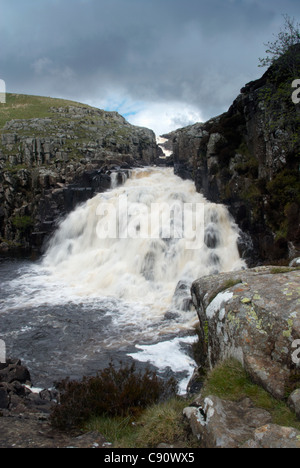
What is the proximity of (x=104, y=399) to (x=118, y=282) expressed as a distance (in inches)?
681

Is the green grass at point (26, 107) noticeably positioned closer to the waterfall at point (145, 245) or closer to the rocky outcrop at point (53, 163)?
the rocky outcrop at point (53, 163)

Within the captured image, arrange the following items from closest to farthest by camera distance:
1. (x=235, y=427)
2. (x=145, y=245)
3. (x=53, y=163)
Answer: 1. (x=235, y=427)
2. (x=145, y=245)
3. (x=53, y=163)

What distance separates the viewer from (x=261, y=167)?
22.9 metres

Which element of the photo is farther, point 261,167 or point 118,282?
point 118,282

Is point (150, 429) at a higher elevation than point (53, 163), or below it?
below

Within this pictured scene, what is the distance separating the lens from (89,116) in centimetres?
8769

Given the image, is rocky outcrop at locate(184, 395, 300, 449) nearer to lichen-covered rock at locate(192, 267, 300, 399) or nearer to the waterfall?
lichen-covered rock at locate(192, 267, 300, 399)

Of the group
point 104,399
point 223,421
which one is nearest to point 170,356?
point 104,399

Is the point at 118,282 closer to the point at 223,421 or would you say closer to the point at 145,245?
the point at 145,245

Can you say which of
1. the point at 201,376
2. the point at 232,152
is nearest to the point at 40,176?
the point at 232,152

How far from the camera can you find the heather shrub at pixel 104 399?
224 inches

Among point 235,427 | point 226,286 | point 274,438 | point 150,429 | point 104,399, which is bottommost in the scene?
point 104,399
